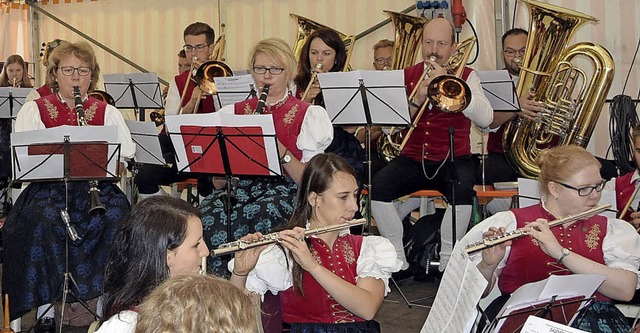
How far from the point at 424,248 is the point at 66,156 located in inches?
94.3

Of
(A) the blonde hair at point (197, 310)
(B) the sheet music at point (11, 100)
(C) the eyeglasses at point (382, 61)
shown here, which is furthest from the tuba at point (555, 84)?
(A) the blonde hair at point (197, 310)

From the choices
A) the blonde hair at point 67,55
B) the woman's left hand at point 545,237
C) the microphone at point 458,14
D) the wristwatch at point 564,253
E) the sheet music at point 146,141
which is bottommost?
the wristwatch at point 564,253

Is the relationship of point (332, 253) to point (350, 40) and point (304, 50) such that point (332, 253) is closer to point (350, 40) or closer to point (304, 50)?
point (304, 50)

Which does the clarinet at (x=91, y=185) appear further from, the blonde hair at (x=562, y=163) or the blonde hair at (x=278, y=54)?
the blonde hair at (x=562, y=163)

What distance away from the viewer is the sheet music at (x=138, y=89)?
6.42 metres

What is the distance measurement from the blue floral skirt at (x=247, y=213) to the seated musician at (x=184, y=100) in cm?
150

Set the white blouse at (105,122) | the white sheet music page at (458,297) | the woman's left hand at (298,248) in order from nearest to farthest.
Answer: the white sheet music page at (458,297), the woman's left hand at (298,248), the white blouse at (105,122)

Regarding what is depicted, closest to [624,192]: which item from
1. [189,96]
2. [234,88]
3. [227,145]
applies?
[227,145]

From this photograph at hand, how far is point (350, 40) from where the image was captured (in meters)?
5.77

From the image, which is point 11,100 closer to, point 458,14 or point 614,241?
point 458,14

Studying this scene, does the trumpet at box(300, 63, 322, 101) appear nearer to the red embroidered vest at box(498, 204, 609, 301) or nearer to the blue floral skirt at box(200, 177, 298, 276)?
the blue floral skirt at box(200, 177, 298, 276)

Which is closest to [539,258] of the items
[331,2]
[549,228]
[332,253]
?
[549,228]

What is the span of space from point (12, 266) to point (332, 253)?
1960mm

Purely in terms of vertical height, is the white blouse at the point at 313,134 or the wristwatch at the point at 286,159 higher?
the white blouse at the point at 313,134
